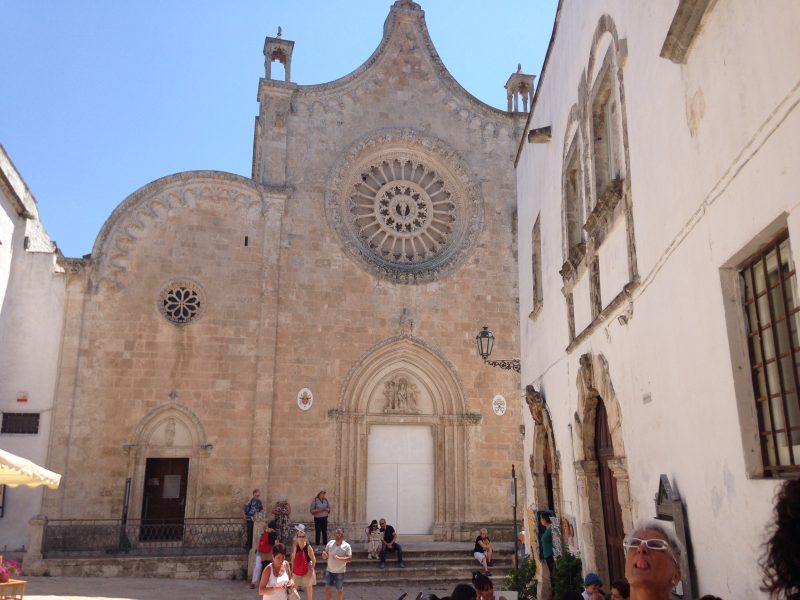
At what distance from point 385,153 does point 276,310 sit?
589cm

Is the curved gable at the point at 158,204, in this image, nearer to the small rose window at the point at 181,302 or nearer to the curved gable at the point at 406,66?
the small rose window at the point at 181,302

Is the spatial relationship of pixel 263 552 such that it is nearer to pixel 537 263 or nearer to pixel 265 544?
pixel 265 544

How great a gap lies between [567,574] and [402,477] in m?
10.3

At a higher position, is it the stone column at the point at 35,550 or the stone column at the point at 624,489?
the stone column at the point at 624,489

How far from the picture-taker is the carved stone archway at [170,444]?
17.2 meters

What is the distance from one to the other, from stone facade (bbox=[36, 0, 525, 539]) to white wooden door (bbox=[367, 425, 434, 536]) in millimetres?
291

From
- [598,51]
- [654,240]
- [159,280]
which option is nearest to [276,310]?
[159,280]

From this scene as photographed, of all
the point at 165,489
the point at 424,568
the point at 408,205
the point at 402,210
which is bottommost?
the point at 424,568

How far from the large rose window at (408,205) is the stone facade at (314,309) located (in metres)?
0.06

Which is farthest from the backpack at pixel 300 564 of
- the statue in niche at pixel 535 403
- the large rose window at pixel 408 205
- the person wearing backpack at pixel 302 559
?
the large rose window at pixel 408 205

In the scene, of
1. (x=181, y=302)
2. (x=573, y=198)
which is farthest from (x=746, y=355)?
(x=181, y=302)

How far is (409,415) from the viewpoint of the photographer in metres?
19.7

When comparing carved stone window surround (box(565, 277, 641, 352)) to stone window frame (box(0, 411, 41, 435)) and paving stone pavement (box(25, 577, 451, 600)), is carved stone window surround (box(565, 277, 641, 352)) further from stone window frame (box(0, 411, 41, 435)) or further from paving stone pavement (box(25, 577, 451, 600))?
stone window frame (box(0, 411, 41, 435))

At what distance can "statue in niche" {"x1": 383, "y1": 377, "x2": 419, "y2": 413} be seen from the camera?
64.3ft
